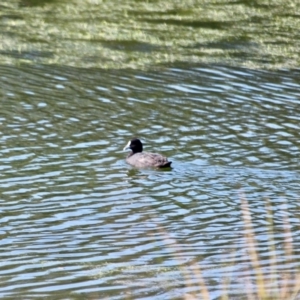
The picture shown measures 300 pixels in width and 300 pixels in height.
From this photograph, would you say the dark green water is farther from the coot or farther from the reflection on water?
the coot

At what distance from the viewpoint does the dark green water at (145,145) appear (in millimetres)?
9758

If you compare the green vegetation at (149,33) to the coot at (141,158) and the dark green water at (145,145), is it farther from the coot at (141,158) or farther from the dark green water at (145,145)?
the coot at (141,158)

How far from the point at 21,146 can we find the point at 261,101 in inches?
203

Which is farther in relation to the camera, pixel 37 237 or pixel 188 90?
pixel 188 90

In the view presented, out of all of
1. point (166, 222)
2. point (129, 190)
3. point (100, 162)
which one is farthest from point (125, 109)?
point (166, 222)

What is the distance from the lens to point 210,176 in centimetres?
1369

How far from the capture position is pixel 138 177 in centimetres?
1411

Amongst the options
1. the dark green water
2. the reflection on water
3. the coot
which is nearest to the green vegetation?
the dark green water

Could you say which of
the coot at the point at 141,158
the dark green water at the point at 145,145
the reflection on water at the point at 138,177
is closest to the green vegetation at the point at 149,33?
the dark green water at the point at 145,145

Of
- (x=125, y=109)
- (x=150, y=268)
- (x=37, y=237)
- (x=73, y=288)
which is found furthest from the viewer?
(x=125, y=109)

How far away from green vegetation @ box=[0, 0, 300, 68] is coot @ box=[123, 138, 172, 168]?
5855 mm

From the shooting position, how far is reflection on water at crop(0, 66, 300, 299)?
9.66 metres

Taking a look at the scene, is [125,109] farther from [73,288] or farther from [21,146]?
[73,288]

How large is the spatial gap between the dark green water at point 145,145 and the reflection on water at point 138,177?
27 mm
